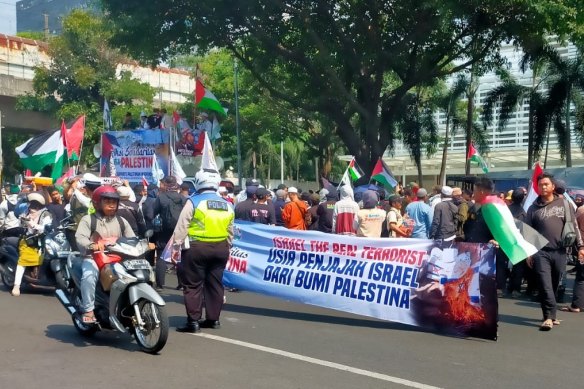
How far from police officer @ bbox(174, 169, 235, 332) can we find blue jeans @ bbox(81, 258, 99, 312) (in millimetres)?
913

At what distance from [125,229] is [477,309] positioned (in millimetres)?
3726

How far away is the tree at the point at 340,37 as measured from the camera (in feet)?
76.7

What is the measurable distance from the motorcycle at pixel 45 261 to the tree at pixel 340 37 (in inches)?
491

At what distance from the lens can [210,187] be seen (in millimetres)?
8820

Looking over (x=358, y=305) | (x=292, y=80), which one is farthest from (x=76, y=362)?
(x=292, y=80)

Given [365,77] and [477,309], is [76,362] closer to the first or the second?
[477,309]

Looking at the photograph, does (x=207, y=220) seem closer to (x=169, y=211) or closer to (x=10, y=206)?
(x=169, y=211)

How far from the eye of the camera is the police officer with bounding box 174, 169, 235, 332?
8.66 meters

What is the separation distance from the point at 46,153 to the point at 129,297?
1232 centimetres

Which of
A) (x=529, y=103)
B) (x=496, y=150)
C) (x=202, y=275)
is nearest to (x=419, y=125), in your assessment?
(x=529, y=103)

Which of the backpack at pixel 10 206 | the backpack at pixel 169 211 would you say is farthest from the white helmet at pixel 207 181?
the backpack at pixel 10 206

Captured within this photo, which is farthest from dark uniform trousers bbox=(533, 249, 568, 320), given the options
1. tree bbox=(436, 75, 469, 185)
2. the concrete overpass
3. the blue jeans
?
tree bbox=(436, 75, 469, 185)

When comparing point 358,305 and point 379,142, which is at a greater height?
point 379,142

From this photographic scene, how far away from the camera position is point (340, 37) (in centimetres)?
2388
